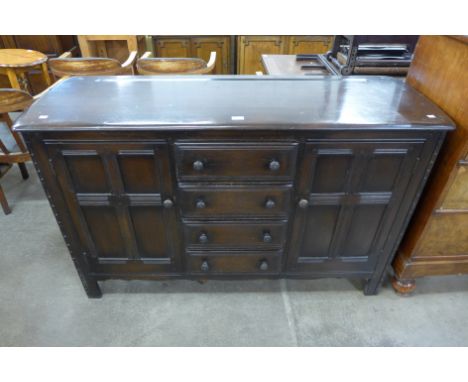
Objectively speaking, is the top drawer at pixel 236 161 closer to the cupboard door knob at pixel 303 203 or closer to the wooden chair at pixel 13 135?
the cupboard door knob at pixel 303 203

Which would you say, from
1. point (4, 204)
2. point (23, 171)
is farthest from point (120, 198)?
point (23, 171)

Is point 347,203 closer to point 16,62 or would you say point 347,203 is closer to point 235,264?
point 235,264

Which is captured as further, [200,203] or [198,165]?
[200,203]

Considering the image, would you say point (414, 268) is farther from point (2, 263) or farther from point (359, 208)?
point (2, 263)

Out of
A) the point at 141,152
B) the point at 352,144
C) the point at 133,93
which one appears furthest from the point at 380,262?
the point at 133,93

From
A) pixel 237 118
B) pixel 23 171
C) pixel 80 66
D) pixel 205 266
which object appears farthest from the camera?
pixel 23 171

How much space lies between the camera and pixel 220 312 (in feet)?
5.02

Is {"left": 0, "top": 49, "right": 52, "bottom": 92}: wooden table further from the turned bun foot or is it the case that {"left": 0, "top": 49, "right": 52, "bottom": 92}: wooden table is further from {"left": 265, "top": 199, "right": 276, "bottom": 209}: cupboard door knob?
the turned bun foot

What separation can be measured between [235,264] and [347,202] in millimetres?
571

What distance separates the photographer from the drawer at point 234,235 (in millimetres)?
1300

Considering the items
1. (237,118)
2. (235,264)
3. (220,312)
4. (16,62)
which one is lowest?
(220,312)

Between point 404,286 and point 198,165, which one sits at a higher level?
point 198,165

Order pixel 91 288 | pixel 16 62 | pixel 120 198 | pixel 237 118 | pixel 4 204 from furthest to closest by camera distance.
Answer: pixel 16 62
pixel 4 204
pixel 91 288
pixel 120 198
pixel 237 118

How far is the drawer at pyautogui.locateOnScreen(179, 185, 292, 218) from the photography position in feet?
3.87
